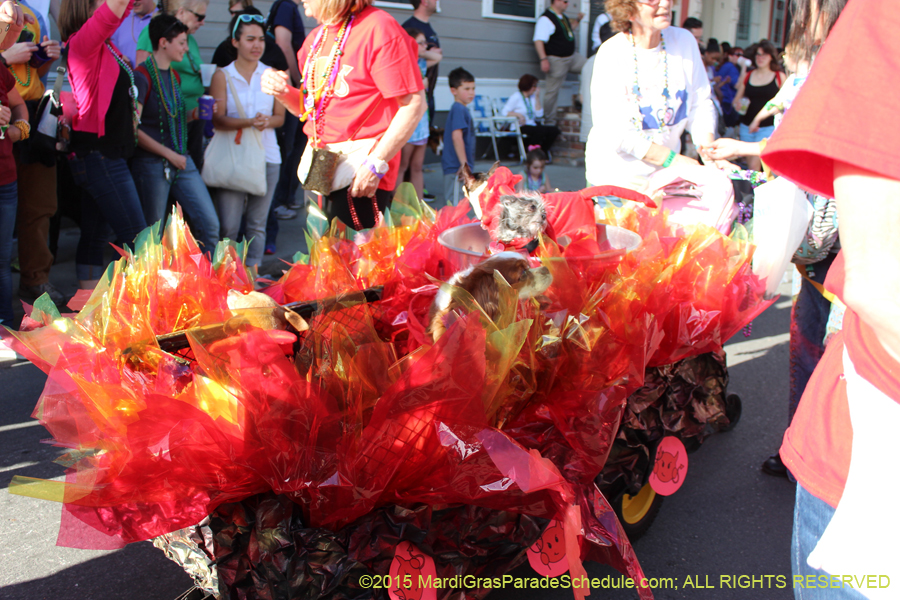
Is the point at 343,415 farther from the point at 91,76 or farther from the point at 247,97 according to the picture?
the point at 247,97

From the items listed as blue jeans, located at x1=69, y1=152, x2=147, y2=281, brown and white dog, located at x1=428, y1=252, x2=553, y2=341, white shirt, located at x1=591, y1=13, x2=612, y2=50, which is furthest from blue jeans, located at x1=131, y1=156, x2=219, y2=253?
white shirt, located at x1=591, y1=13, x2=612, y2=50

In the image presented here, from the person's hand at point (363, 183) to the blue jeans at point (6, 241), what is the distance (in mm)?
2322

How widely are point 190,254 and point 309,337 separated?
76 centimetres

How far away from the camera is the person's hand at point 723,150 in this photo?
294 centimetres

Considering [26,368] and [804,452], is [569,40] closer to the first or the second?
[26,368]

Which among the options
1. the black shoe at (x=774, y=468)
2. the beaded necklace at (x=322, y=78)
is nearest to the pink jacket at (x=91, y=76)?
the beaded necklace at (x=322, y=78)

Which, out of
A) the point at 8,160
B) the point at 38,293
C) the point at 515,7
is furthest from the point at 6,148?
the point at 515,7

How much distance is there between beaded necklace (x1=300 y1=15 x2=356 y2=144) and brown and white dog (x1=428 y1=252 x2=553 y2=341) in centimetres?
159

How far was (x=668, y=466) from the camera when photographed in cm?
232

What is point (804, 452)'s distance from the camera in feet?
3.68

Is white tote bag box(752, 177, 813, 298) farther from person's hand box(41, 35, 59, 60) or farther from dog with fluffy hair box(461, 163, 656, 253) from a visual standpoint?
person's hand box(41, 35, 59, 60)

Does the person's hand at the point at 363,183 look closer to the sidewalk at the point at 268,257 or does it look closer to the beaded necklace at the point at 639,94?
the sidewalk at the point at 268,257

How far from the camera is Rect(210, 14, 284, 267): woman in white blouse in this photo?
15.6 feet

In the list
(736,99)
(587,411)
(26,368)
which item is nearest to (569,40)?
(736,99)
